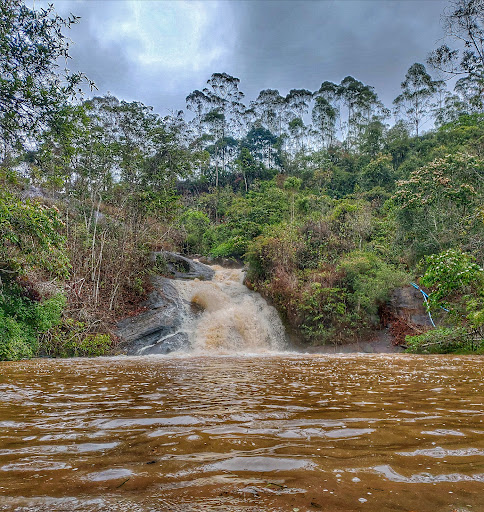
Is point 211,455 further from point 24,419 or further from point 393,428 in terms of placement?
point 24,419

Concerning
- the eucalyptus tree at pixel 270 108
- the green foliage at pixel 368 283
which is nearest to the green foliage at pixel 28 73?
the green foliage at pixel 368 283

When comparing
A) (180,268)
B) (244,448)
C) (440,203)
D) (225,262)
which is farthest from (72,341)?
(440,203)

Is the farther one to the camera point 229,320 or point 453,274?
point 229,320

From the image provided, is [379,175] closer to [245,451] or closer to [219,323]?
[219,323]

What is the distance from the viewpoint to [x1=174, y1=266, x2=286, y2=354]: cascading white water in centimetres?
1406

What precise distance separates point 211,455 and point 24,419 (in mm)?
1860

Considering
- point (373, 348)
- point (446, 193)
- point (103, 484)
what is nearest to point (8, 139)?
point (103, 484)

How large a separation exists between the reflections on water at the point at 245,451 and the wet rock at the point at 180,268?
1530cm

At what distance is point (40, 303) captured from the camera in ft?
37.4

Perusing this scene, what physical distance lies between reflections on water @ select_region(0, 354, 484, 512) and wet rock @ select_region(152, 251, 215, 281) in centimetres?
1530

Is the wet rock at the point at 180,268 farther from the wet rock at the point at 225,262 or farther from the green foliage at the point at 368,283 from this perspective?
the green foliage at the point at 368,283

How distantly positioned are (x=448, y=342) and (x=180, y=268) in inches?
544

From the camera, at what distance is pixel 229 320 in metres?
15.2

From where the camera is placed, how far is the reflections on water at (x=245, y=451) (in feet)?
4.73
